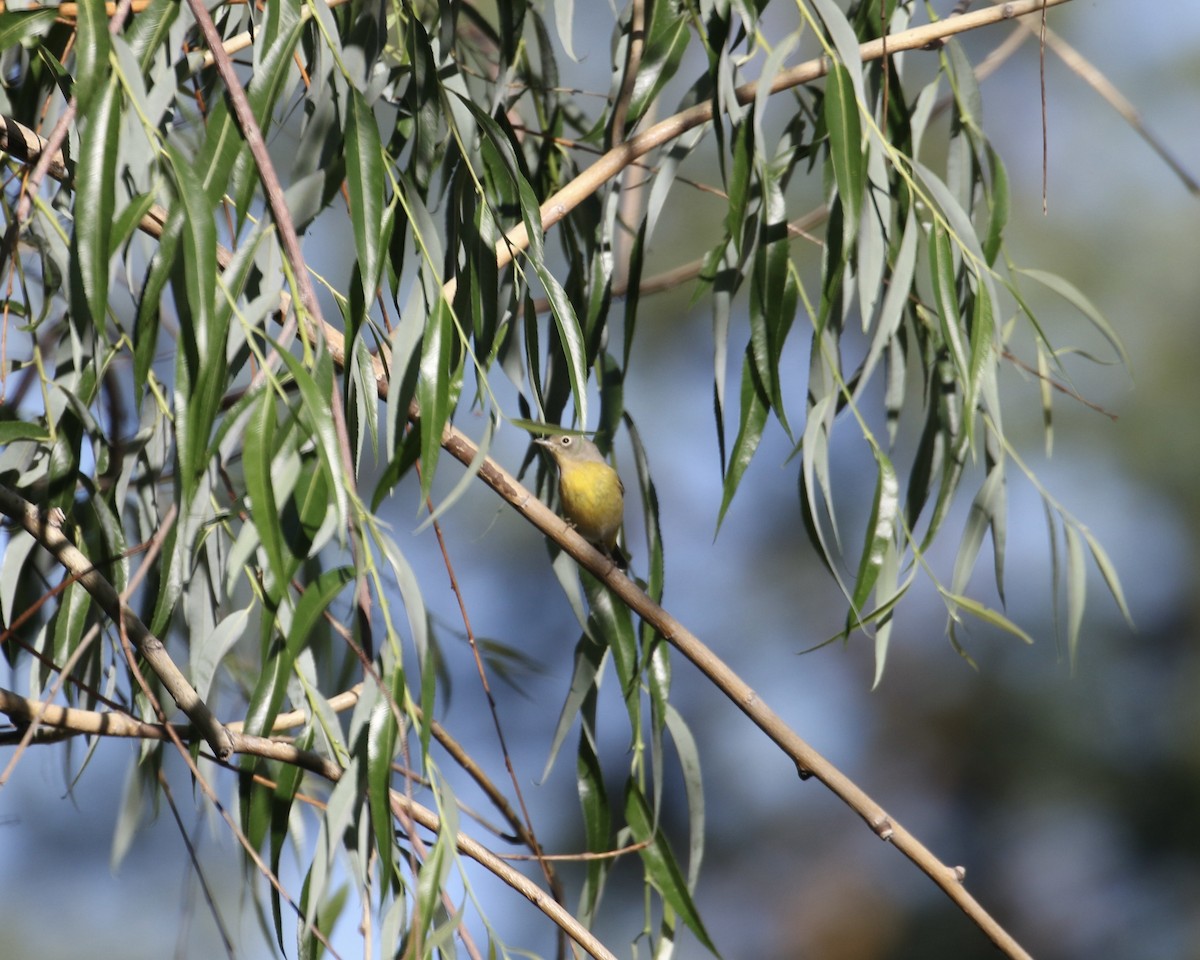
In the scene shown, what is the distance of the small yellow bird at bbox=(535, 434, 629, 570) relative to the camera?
128 inches

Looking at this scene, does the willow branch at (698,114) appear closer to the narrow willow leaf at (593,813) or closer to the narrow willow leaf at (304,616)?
the narrow willow leaf at (304,616)

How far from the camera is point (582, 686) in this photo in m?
2.13

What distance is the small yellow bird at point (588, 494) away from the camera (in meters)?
3.25

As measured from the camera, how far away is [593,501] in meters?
3.29

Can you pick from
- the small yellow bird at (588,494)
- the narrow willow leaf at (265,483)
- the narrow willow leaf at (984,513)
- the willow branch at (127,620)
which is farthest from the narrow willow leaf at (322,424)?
the small yellow bird at (588,494)

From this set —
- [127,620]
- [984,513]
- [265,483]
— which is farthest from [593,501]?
[265,483]

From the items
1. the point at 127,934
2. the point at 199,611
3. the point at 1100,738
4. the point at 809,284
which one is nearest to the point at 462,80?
the point at 199,611

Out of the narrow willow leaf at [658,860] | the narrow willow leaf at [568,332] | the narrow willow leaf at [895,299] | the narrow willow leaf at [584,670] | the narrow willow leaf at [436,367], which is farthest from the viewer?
the narrow willow leaf at [584,670]

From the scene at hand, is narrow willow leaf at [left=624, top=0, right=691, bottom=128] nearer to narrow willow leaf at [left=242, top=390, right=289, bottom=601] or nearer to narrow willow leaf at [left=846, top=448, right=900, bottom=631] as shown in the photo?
narrow willow leaf at [left=846, top=448, right=900, bottom=631]

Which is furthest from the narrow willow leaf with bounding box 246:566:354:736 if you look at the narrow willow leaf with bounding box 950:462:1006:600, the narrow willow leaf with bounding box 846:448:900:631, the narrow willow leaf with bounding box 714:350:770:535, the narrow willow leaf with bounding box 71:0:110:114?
the narrow willow leaf with bounding box 950:462:1006:600

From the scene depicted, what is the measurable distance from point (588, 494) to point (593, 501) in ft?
0.10

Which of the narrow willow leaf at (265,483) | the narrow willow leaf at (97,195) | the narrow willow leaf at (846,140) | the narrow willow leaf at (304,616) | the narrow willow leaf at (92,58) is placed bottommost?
the narrow willow leaf at (304,616)

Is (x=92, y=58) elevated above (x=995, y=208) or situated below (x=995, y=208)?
below

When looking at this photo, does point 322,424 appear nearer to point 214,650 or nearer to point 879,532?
point 214,650
